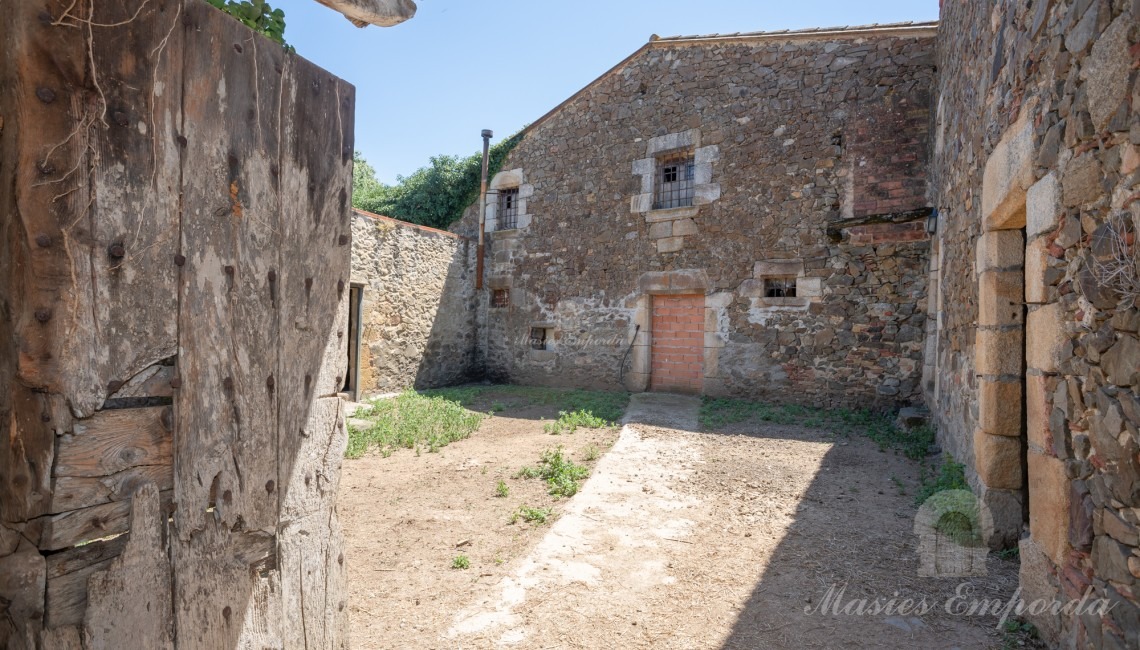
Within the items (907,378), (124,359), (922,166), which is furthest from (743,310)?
(124,359)

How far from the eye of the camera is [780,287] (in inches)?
314

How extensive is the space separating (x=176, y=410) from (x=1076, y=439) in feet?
9.69

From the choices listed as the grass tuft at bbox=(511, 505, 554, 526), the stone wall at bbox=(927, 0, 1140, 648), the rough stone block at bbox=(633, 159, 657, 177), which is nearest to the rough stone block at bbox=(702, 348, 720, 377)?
the rough stone block at bbox=(633, 159, 657, 177)

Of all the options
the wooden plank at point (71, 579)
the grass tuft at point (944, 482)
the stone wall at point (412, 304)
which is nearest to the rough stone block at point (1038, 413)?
the grass tuft at point (944, 482)

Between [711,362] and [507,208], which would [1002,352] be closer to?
[711,362]

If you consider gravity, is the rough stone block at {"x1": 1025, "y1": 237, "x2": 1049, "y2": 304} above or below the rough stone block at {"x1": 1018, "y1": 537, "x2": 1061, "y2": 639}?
above

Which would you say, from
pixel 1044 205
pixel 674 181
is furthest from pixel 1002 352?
pixel 674 181

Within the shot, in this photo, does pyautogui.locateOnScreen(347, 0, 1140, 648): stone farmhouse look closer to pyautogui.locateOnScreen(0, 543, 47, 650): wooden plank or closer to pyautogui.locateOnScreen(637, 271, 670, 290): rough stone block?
pyautogui.locateOnScreen(637, 271, 670, 290): rough stone block

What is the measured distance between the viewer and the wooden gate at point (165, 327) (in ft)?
3.91

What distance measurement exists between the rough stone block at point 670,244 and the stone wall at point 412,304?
12.3 ft

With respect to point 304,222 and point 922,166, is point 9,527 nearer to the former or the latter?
point 304,222

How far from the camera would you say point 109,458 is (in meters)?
1.30

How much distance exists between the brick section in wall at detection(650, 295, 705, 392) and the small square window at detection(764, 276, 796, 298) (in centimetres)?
97

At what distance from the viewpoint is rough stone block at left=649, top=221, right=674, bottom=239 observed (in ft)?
28.7
